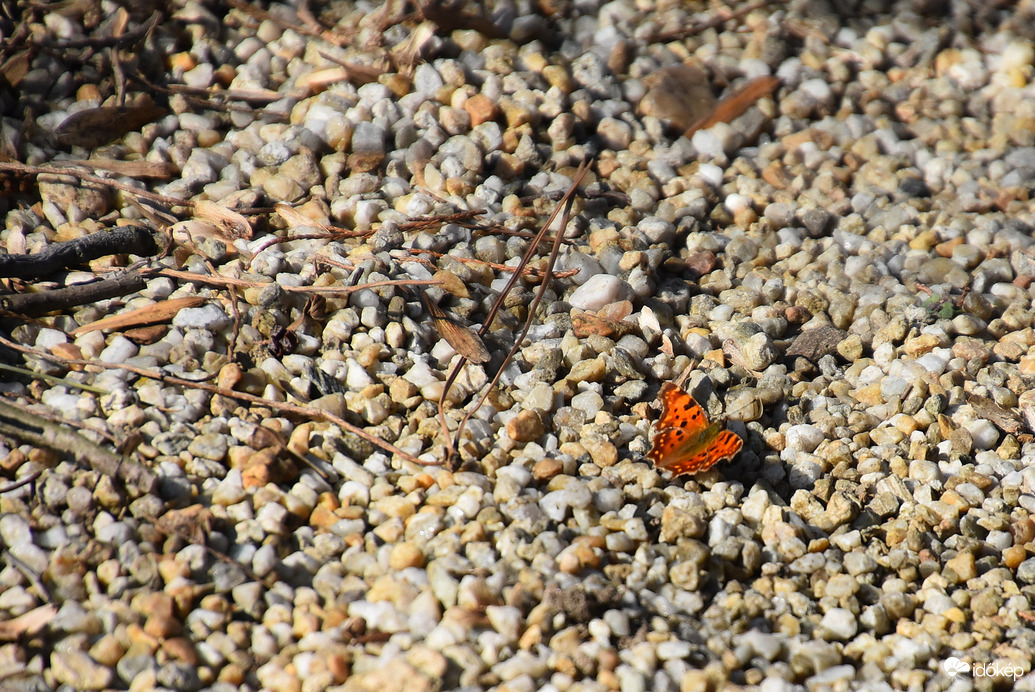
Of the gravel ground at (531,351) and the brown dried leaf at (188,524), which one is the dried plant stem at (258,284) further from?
the brown dried leaf at (188,524)

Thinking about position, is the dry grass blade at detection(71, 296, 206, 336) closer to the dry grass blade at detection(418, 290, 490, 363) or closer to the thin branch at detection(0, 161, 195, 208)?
the thin branch at detection(0, 161, 195, 208)

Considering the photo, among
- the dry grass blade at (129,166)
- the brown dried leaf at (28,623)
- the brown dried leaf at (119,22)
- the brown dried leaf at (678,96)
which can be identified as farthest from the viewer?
the brown dried leaf at (678,96)

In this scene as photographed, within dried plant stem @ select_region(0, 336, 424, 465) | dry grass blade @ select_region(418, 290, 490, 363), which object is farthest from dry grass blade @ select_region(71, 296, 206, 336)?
dry grass blade @ select_region(418, 290, 490, 363)

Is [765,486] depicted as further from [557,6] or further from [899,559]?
[557,6]

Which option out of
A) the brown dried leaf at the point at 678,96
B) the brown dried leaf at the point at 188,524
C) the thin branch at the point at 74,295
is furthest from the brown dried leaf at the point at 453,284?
the brown dried leaf at the point at 678,96

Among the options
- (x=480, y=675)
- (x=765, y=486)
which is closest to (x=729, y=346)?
(x=765, y=486)

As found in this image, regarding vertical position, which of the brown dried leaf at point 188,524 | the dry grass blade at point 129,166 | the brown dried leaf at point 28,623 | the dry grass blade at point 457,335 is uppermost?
the dry grass blade at point 129,166
